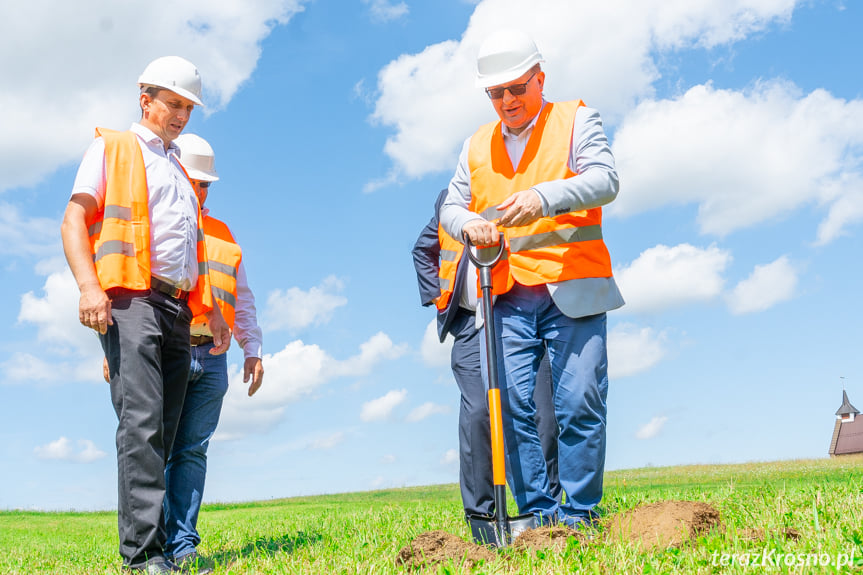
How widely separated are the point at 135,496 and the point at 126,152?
185cm

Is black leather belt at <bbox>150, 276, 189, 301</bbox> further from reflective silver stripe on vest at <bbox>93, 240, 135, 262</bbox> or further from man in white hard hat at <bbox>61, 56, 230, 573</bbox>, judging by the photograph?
reflective silver stripe on vest at <bbox>93, 240, 135, 262</bbox>

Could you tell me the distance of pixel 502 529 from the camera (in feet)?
12.1

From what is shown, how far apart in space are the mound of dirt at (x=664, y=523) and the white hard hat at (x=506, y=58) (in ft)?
7.68

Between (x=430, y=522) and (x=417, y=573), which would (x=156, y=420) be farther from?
(x=430, y=522)

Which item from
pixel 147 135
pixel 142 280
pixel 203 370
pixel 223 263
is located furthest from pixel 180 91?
pixel 203 370

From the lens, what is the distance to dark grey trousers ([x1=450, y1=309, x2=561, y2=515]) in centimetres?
447

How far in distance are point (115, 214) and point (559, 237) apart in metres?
2.36

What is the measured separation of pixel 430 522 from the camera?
5.11m

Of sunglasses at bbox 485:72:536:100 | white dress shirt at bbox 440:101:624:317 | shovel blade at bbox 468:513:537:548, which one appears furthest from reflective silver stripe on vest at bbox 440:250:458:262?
shovel blade at bbox 468:513:537:548

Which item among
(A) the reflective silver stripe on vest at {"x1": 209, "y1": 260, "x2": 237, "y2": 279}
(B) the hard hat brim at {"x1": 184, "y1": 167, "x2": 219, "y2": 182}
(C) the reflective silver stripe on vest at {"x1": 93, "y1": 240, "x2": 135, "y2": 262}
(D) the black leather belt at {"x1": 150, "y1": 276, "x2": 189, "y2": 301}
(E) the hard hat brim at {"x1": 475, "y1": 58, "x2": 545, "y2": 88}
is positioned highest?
(B) the hard hat brim at {"x1": 184, "y1": 167, "x2": 219, "y2": 182}

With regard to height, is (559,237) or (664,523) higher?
(559,237)

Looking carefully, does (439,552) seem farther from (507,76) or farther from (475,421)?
(507,76)

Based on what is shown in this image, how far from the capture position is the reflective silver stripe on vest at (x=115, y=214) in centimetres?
395

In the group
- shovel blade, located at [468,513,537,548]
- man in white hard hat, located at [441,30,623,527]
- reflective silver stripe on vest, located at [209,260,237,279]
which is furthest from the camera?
reflective silver stripe on vest, located at [209,260,237,279]
